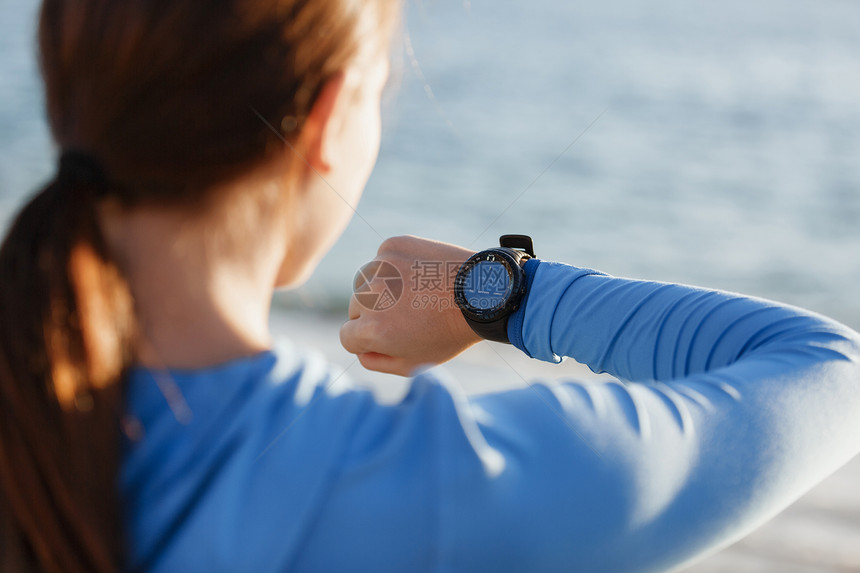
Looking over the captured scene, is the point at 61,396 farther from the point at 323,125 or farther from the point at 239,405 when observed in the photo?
the point at 323,125

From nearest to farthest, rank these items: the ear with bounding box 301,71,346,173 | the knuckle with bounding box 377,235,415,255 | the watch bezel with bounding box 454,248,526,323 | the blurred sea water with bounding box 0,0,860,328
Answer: the ear with bounding box 301,71,346,173, the watch bezel with bounding box 454,248,526,323, the knuckle with bounding box 377,235,415,255, the blurred sea water with bounding box 0,0,860,328

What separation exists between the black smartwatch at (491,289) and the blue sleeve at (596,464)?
549mm

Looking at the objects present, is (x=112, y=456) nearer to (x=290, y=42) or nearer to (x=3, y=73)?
(x=290, y=42)

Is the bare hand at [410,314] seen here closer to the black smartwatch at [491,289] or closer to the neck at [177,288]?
the black smartwatch at [491,289]

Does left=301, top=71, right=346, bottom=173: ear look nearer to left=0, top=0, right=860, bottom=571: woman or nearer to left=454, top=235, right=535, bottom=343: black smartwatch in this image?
left=0, top=0, right=860, bottom=571: woman

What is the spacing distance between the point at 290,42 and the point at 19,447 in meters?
0.44

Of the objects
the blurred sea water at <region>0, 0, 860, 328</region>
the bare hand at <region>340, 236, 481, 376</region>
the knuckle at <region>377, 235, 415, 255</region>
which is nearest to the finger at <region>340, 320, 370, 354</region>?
the bare hand at <region>340, 236, 481, 376</region>

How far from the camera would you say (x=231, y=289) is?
0.78 meters

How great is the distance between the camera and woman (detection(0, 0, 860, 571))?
68 centimetres

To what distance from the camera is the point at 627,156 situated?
1036cm

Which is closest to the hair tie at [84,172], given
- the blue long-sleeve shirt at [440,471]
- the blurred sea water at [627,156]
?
the blue long-sleeve shirt at [440,471]

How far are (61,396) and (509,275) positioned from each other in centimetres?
91

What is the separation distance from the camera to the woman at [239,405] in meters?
0.68

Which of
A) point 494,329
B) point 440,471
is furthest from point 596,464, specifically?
point 494,329
